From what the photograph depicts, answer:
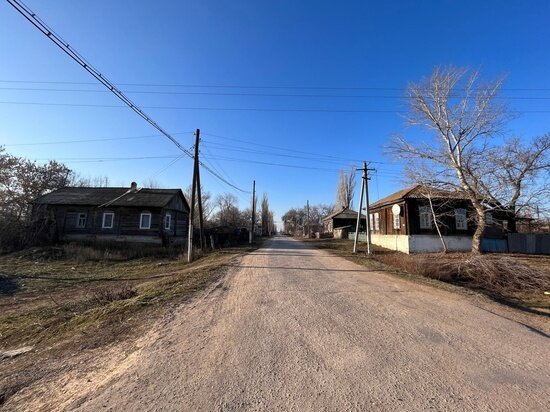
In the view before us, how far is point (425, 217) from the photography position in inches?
1022

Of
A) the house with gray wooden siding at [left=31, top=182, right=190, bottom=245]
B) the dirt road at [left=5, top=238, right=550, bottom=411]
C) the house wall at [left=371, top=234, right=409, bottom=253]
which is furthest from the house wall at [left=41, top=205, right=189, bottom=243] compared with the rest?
the dirt road at [left=5, top=238, right=550, bottom=411]

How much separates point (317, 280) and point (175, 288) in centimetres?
458

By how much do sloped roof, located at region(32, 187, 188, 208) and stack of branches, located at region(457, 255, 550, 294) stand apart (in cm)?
2453

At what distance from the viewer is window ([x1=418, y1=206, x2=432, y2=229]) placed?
25827 mm

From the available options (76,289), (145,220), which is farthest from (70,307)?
(145,220)

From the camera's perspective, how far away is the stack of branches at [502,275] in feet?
36.8

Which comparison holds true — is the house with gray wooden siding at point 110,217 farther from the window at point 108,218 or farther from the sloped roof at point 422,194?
the sloped roof at point 422,194

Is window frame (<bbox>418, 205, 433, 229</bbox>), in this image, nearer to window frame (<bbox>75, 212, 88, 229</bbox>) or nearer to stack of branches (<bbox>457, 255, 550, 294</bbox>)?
stack of branches (<bbox>457, 255, 550, 294</bbox>)

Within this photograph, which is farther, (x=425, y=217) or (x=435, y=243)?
(x=425, y=217)

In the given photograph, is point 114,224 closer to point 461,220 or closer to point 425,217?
point 425,217

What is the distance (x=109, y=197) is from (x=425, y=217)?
28.4 metres

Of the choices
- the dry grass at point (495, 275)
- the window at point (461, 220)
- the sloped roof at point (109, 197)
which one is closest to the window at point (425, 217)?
the window at point (461, 220)

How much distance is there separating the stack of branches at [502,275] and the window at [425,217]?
13105mm

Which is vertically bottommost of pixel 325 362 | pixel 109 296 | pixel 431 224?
pixel 325 362
